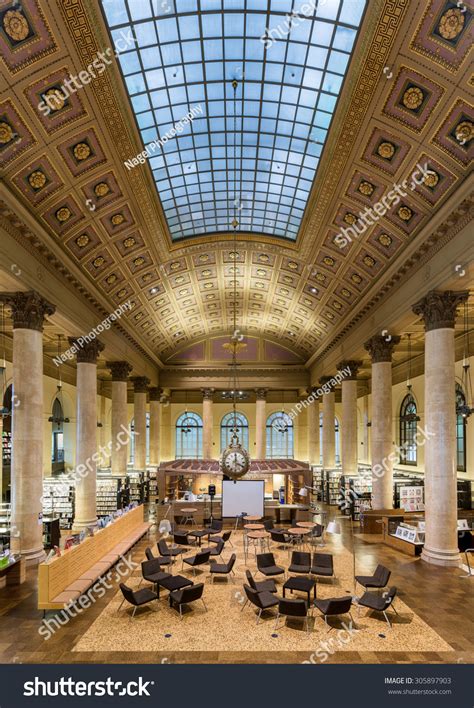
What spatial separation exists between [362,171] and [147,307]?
13157 mm

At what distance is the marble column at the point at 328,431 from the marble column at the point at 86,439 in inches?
589

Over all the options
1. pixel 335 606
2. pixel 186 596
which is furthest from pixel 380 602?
pixel 186 596

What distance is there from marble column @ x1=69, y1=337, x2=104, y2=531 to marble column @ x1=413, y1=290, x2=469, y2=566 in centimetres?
1115

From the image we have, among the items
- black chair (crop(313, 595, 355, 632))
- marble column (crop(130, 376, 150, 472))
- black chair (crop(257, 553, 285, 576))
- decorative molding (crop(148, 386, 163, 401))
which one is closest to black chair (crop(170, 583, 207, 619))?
black chair (crop(257, 553, 285, 576))

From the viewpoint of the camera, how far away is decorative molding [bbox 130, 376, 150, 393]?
2834 centimetres

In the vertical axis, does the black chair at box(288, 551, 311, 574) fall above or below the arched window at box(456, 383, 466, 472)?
below

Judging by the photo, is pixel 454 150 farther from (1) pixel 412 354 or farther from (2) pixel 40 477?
(1) pixel 412 354

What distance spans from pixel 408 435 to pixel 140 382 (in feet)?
52.5

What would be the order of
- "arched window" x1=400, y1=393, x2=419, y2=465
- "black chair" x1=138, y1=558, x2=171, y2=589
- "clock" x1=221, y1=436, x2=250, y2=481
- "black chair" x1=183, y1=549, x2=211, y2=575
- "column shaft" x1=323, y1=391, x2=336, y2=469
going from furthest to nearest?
"column shaft" x1=323, y1=391, x2=336, y2=469 < "arched window" x1=400, y1=393, x2=419, y2=465 < "clock" x1=221, y1=436, x2=250, y2=481 < "black chair" x1=183, y1=549, x2=211, y2=575 < "black chair" x1=138, y1=558, x2=171, y2=589

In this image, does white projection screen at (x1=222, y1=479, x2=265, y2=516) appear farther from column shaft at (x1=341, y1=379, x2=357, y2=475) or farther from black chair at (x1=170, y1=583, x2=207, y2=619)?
black chair at (x1=170, y1=583, x2=207, y2=619)

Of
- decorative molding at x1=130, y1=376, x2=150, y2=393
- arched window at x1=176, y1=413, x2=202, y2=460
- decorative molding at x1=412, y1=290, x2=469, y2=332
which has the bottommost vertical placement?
arched window at x1=176, y1=413, x2=202, y2=460

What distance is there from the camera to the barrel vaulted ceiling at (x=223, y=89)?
9.09 m

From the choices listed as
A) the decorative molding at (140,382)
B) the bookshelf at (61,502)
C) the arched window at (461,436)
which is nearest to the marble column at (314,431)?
the decorative molding at (140,382)

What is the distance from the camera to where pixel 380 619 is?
932 cm
